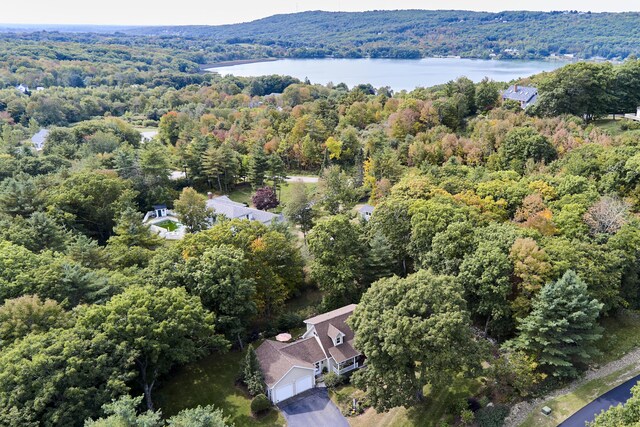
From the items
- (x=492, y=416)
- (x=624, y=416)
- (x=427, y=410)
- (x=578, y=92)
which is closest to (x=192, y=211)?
(x=427, y=410)

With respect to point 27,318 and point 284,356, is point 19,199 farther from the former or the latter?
point 284,356

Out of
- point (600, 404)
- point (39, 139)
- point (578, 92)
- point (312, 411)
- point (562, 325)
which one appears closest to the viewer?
point (600, 404)

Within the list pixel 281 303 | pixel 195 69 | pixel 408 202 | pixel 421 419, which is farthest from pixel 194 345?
pixel 195 69

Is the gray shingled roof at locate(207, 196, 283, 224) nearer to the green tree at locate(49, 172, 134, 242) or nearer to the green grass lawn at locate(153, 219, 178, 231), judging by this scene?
the green grass lawn at locate(153, 219, 178, 231)

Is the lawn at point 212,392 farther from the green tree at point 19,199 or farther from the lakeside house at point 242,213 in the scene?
the green tree at point 19,199

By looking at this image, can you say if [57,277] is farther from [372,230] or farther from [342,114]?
[342,114]

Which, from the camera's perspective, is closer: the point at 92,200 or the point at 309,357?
the point at 309,357

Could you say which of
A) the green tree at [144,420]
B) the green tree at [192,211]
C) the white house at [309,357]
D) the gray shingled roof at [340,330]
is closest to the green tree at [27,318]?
the green tree at [144,420]
